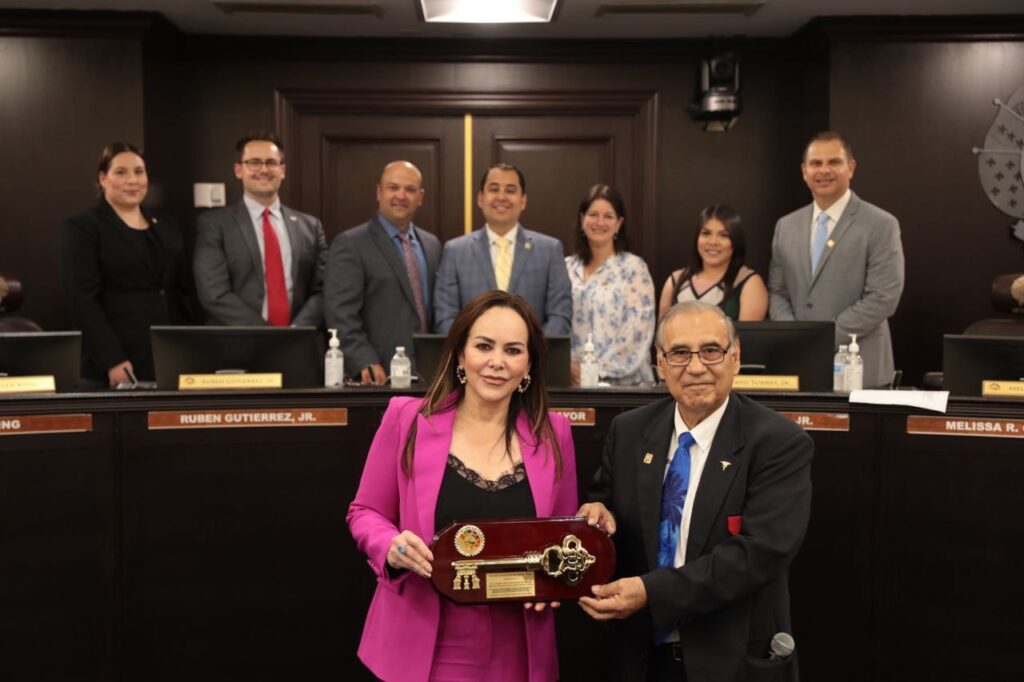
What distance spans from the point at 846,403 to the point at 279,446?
1812 millimetres

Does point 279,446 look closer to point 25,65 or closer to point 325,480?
point 325,480

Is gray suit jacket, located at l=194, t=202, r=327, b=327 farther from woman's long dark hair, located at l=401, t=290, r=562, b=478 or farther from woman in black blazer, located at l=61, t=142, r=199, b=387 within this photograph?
woman's long dark hair, located at l=401, t=290, r=562, b=478

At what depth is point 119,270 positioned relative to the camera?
441cm

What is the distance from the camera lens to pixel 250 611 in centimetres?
319

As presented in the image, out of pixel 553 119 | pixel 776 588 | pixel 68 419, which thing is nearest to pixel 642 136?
pixel 553 119

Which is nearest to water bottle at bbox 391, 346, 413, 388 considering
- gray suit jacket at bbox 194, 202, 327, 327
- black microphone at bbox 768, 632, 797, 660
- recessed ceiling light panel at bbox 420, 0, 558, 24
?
gray suit jacket at bbox 194, 202, 327, 327

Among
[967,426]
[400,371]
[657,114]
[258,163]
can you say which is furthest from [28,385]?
[657,114]

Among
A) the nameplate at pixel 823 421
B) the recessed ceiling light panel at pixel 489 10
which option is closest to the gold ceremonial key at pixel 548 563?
the nameplate at pixel 823 421

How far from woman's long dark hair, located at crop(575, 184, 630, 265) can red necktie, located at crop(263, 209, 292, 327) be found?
4.37 ft

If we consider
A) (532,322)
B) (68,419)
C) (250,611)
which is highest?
(532,322)

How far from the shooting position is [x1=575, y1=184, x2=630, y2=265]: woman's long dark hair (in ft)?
Result: 14.6

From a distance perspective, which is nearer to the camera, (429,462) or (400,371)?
(429,462)

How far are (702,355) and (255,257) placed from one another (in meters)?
2.87

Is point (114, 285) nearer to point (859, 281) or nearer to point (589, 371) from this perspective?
point (589, 371)
